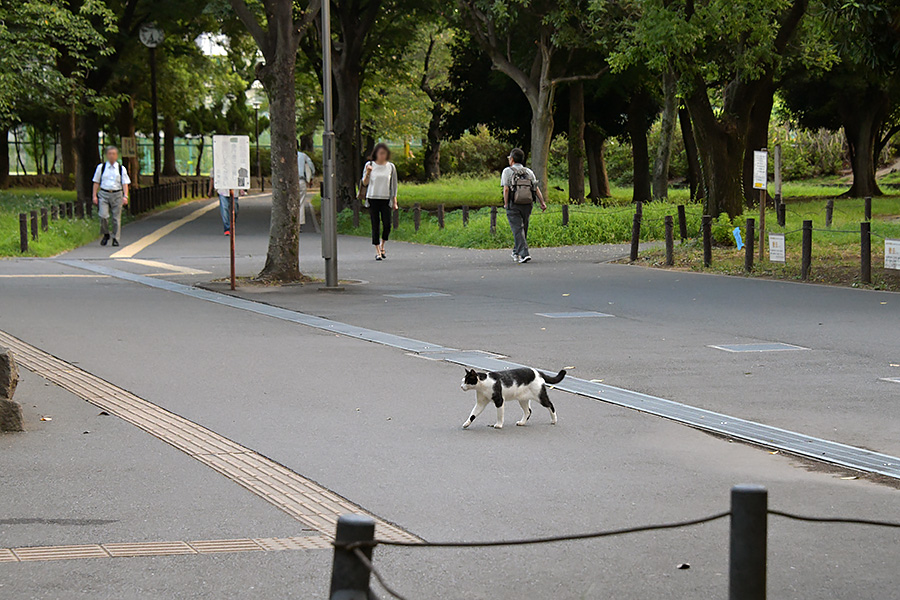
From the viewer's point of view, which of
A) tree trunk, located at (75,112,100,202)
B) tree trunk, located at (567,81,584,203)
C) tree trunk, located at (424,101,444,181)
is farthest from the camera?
tree trunk, located at (424,101,444,181)

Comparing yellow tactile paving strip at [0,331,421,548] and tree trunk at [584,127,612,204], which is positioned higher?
tree trunk at [584,127,612,204]

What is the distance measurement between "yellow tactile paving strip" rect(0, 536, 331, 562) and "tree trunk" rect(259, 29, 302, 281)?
12759 mm

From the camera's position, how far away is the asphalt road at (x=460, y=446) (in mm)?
4984

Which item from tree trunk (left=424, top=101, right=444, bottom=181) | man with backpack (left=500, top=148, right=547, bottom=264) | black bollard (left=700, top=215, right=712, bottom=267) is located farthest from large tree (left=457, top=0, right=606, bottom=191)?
tree trunk (left=424, top=101, right=444, bottom=181)

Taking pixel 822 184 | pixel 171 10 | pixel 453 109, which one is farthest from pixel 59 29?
pixel 822 184

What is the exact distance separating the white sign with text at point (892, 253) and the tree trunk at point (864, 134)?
32.8 m

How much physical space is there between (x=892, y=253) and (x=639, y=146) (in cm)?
2847

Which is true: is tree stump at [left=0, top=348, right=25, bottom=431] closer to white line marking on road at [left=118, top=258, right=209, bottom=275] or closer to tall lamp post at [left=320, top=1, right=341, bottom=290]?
tall lamp post at [left=320, top=1, right=341, bottom=290]

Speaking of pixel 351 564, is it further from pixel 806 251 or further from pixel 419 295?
pixel 806 251

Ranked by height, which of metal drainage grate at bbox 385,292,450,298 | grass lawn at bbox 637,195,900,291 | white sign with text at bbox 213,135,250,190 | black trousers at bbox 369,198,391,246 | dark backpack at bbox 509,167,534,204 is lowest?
metal drainage grate at bbox 385,292,450,298

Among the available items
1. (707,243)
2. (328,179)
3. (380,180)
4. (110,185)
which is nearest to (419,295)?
(328,179)

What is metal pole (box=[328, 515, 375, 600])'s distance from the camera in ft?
9.77

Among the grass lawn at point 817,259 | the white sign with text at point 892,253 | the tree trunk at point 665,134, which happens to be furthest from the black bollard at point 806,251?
Answer: the tree trunk at point 665,134

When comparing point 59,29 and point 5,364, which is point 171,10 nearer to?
point 59,29
